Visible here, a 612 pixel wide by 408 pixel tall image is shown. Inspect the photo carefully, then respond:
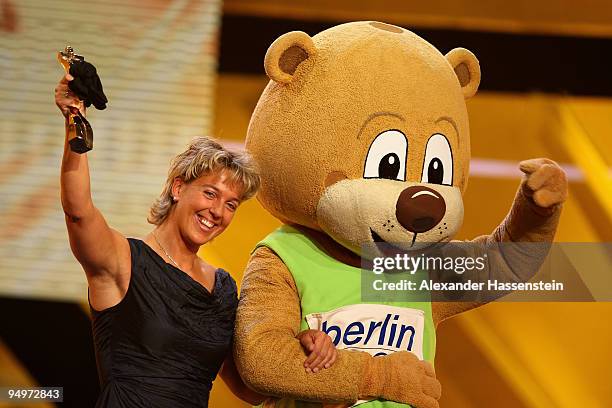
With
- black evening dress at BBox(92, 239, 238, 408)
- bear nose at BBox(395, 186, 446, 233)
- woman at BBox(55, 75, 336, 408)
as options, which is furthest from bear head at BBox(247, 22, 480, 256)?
black evening dress at BBox(92, 239, 238, 408)

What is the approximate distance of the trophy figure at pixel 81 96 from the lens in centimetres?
138

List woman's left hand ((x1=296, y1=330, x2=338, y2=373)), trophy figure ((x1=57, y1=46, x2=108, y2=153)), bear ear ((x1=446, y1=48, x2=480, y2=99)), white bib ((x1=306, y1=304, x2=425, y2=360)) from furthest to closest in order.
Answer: bear ear ((x1=446, y1=48, x2=480, y2=99)) → white bib ((x1=306, y1=304, x2=425, y2=360)) → woman's left hand ((x1=296, y1=330, x2=338, y2=373)) → trophy figure ((x1=57, y1=46, x2=108, y2=153))

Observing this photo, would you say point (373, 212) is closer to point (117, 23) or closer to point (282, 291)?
point (282, 291)

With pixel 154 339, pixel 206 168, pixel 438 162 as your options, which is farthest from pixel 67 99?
pixel 438 162

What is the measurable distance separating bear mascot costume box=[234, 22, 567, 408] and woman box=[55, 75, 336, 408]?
0.20ft

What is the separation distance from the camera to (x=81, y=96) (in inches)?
54.6

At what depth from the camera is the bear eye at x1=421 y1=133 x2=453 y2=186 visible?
5.44ft

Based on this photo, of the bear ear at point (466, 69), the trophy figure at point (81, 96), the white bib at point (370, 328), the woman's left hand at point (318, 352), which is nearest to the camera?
the trophy figure at point (81, 96)

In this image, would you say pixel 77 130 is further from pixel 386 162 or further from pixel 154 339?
pixel 386 162

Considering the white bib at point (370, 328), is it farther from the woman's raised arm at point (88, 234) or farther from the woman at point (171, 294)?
the woman's raised arm at point (88, 234)

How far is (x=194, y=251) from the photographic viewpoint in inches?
67.9

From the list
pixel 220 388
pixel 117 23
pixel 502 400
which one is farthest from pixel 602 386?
pixel 117 23

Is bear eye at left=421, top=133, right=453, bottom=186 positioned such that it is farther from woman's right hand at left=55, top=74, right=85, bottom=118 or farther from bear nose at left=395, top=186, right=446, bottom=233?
woman's right hand at left=55, top=74, right=85, bottom=118

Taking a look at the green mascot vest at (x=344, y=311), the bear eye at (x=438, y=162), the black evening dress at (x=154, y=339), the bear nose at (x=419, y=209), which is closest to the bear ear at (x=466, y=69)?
the bear eye at (x=438, y=162)
